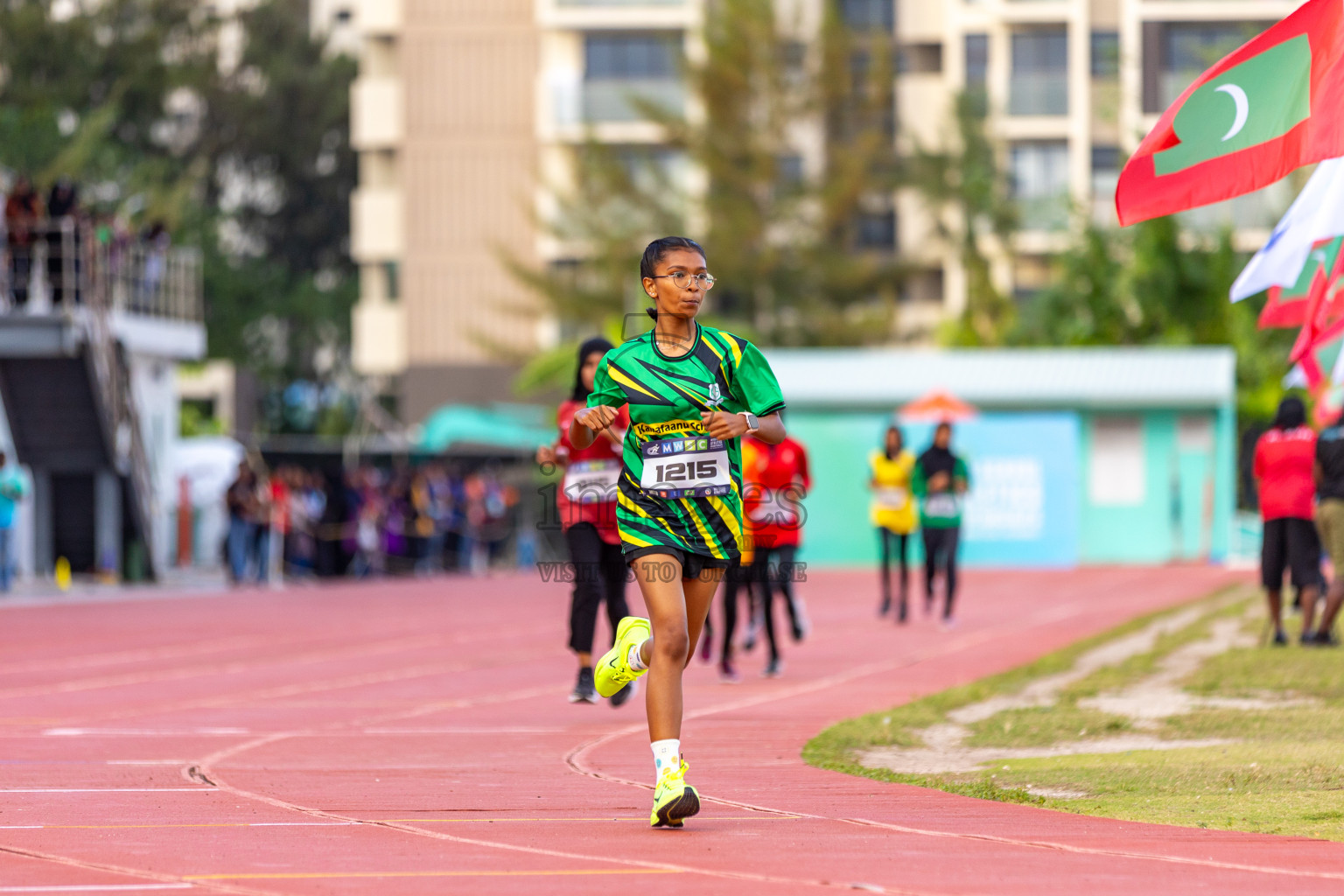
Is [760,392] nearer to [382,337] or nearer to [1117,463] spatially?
[1117,463]

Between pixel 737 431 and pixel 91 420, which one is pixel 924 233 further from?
pixel 737 431

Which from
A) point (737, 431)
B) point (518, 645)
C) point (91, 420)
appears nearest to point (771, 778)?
point (737, 431)

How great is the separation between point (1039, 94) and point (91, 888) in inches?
2273

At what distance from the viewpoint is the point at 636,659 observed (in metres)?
7.68

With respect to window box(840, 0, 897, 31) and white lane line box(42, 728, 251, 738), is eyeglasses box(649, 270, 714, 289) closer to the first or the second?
white lane line box(42, 728, 251, 738)

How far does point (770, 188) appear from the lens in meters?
59.8

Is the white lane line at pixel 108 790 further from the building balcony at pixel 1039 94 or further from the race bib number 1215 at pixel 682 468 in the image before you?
the building balcony at pixel 1039 94

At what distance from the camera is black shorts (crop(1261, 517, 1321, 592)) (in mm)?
16906

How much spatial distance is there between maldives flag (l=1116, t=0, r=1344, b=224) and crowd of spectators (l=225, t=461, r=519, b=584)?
21681 millimetres

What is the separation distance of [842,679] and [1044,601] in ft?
40.2

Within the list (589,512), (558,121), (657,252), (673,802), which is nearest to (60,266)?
(589,512)

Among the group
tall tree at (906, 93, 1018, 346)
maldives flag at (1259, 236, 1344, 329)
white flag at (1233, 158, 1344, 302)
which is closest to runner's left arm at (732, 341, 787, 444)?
maldives flag at (1259, 236, 1344, 329)

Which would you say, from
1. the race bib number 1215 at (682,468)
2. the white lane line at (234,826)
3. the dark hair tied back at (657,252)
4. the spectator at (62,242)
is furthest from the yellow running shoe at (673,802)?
the spectator at (62,242)

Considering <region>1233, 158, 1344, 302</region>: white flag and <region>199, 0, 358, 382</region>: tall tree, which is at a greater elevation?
<region>199, 0, 358, 382</region>: tall tree
